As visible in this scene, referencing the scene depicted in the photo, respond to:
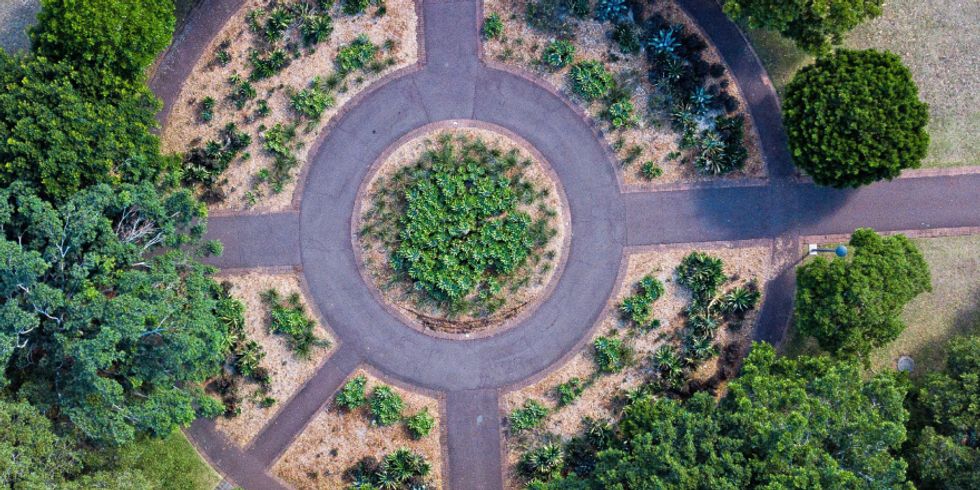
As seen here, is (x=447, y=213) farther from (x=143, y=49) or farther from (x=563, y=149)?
(x=143, y=49)

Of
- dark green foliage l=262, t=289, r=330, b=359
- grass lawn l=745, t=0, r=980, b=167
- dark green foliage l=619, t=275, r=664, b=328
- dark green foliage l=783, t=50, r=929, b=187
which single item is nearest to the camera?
dark green foliage l=783, t=50, r=929, b=187

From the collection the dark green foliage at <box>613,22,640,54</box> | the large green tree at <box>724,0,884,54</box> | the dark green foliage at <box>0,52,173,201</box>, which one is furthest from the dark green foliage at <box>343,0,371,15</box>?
the large green tree at <box>724,0,884,54</box>

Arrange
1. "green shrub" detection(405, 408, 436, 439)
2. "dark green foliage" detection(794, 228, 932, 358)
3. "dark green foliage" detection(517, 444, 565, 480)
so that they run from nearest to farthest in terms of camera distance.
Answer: "dark green foliage" detection(794, 228, 932, 358) → "dark green foliage" detection(517, 444, 565, 480) → "green shrub" detection(405, 408, 436, 439)

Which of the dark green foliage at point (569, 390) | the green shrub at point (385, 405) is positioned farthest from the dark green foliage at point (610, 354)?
the green shrub at point (385, 405)

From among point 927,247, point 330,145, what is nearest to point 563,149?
point 330,145

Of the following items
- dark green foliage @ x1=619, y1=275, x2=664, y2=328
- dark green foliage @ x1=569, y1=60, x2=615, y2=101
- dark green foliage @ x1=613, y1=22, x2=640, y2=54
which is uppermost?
dark green foliage @ x1=613, y1=22, x2=640, y2=54

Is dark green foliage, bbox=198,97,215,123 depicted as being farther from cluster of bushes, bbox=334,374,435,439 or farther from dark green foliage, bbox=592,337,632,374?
dark green foliage, bbox=592,337,632,374
